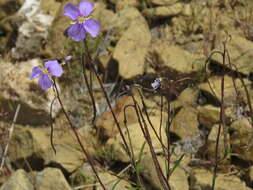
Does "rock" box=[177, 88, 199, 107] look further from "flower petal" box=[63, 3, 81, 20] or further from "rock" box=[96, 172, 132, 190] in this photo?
"flower petal" box=[63, 3, 81, 20]

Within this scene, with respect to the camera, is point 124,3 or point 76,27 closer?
point 76,27

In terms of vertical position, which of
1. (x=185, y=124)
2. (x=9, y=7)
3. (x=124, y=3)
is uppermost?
(x=9, y=7)

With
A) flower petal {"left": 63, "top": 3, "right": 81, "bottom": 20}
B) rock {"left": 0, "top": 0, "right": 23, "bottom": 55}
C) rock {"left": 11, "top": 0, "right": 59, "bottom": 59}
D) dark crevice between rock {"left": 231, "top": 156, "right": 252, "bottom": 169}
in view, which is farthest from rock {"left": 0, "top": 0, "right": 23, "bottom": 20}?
dark crevice between rock {"left": 231, "top": 156, "right": 252, "bottom": 169}

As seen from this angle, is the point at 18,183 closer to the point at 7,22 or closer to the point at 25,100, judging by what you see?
the point at 25,100

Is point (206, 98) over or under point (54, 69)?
under

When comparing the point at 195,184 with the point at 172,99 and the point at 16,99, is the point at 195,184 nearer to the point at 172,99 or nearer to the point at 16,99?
the point at 172,99

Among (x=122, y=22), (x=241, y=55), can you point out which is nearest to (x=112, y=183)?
(x=241, y=55)

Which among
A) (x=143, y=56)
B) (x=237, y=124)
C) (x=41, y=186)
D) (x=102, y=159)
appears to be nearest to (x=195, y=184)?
(x=237, y=124)
